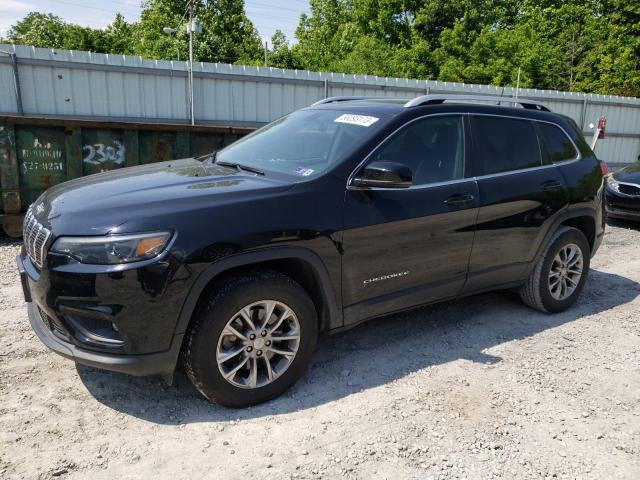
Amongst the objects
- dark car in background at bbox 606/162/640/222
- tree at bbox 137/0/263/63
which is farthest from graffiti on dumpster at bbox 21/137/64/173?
tree at bbox 137/0/263/63

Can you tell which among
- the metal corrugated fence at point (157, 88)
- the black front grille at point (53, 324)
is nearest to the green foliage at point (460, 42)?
the metal corrugated fence at point (157, 88)

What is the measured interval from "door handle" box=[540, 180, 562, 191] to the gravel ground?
122cm

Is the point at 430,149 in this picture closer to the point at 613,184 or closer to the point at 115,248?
the point at 115,248

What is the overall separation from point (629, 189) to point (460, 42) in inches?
898

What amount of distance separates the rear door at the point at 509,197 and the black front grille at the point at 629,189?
5.26 m

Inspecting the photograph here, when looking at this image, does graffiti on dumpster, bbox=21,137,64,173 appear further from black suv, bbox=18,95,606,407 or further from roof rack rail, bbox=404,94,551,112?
roof rack rail, bbox=404,94,551,112

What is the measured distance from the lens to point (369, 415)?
10.1 ft

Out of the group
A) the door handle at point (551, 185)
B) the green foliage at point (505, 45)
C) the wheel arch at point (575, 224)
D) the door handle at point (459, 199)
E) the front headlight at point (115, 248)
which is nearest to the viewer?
the front headlight at point (115, 248)

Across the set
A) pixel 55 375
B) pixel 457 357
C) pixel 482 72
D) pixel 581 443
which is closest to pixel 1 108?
pixel 55 375

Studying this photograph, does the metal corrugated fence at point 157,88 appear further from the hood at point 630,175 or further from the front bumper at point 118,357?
the front bumper at point 118,357

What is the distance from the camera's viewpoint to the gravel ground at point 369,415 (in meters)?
2.64

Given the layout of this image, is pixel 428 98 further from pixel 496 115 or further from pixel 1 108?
pixel 1 108

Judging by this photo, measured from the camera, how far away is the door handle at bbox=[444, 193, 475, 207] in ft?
12.1

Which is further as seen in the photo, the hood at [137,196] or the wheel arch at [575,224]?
the wheel arch at [575,224]
